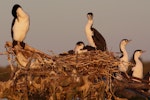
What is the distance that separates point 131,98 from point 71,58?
5.14m

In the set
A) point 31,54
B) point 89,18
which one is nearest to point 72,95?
point 31,54

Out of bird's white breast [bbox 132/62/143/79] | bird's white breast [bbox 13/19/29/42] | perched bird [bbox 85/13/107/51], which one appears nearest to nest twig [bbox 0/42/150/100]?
bird's white breast [bbox 13/19/29/42]

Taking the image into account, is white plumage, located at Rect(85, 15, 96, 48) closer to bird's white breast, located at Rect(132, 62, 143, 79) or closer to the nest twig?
bird's white breast, located at Rect(132, 62, 143, 79)

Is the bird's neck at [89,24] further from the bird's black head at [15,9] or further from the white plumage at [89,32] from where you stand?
the bird's black head at [15,9]

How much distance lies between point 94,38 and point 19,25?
3.60 m

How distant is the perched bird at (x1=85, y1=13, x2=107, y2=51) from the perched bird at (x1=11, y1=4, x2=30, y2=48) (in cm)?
297

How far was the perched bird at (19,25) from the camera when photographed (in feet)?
59.3

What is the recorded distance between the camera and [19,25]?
59.7ft

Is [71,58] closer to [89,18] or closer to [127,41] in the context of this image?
[89,18]

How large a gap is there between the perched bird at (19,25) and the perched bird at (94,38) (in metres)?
2.97

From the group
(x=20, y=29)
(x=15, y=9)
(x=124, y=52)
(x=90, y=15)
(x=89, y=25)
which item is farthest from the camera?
(x=124, y=52)

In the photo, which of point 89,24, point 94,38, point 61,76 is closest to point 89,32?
point 94,38

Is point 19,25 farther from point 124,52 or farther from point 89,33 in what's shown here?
point 124,52

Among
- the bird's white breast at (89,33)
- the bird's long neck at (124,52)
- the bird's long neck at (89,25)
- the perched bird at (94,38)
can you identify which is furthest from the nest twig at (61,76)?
the bird's long neck at (124,52)
